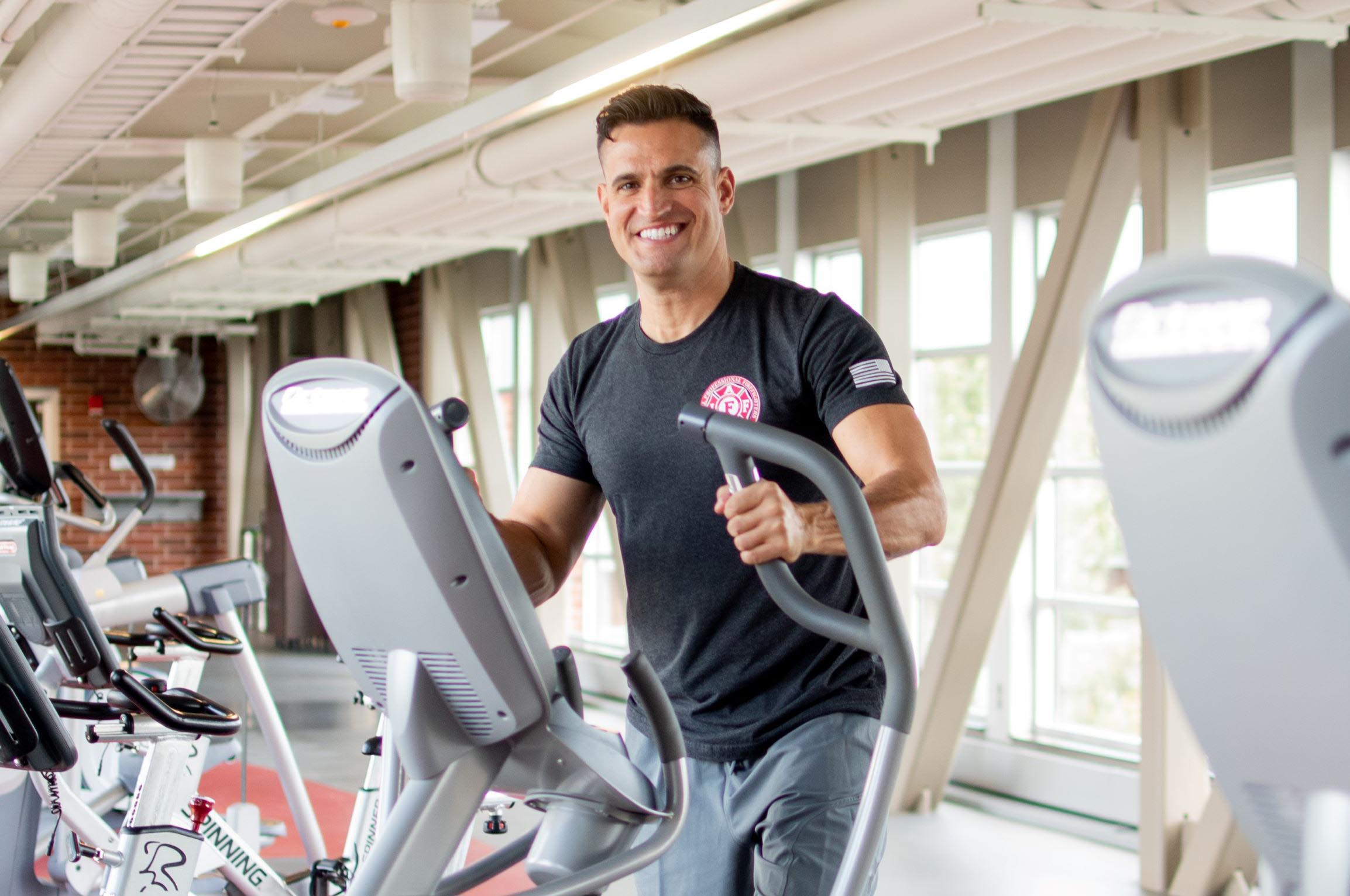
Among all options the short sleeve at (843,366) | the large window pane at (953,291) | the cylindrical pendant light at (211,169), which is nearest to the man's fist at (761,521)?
the short sleeve at (843,366)

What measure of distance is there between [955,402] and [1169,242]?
1.95 m

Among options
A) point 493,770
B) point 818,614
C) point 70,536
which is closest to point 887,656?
point 818,614

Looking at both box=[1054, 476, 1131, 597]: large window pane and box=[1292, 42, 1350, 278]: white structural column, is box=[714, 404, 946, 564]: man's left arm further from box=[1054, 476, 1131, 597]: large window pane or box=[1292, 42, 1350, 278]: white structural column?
box=[1054, 476, 1131, 597]: large window pane

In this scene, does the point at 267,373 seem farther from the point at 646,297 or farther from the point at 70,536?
the point at 646,297

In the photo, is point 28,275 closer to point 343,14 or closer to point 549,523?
point 343,14

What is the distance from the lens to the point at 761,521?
1.37m

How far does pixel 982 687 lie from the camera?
21.3 feet

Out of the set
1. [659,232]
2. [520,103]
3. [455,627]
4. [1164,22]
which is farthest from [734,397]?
[520,103]

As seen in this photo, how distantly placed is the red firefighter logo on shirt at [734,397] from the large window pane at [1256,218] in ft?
12.8

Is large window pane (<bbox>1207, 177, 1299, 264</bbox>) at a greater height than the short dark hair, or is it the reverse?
large window pane (<bbox>1207, 177, 1299, 264</bbox>)

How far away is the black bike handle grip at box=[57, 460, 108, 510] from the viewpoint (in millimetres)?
5078

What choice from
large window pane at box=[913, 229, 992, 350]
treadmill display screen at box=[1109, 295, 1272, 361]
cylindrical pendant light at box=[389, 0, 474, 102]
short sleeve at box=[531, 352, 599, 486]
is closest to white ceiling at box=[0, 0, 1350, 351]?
cylindrical pendant light at box=[389, 0, 474, 102]

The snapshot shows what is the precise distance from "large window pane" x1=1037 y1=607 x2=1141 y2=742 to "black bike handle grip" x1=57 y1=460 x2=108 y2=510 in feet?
13.1

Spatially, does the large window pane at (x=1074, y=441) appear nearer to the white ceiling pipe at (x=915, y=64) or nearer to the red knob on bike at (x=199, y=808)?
the white ceiling pipe at (x=915, y=64)
